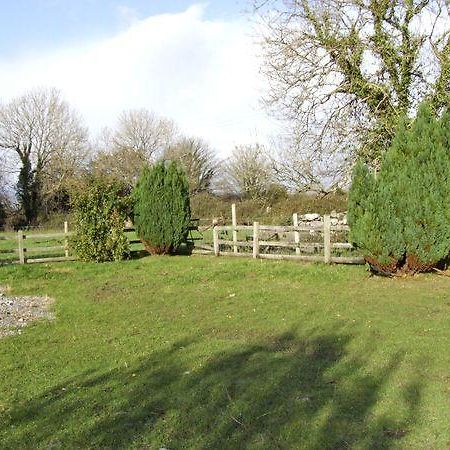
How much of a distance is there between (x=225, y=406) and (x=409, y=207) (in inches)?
284

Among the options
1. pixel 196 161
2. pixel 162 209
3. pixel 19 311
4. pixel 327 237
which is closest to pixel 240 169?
pixel 196 161

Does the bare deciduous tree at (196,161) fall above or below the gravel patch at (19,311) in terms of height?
above

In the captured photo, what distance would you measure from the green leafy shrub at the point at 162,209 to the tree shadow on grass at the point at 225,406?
1105 centimetres

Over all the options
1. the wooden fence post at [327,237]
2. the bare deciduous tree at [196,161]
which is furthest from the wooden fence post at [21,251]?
the bare deciduous tree at [196,161]

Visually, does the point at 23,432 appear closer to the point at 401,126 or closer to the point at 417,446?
the point at 417,446

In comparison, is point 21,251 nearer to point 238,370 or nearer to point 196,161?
point 238,370

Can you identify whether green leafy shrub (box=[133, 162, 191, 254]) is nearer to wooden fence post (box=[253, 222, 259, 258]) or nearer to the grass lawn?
wooden fence post (box=[253, 222, 259, 258])

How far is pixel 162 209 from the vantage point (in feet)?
55.0

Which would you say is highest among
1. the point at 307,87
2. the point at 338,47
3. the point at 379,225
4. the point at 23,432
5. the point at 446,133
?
the point at 338,47

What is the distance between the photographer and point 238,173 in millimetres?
39938

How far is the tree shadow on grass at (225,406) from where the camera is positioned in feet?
12.4

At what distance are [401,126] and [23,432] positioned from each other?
9.56m

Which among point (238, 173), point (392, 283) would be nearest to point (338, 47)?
point (392, 283)

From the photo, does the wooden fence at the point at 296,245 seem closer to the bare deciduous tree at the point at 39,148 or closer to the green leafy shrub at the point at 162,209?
the green leafy shrub at the point at 162,209
